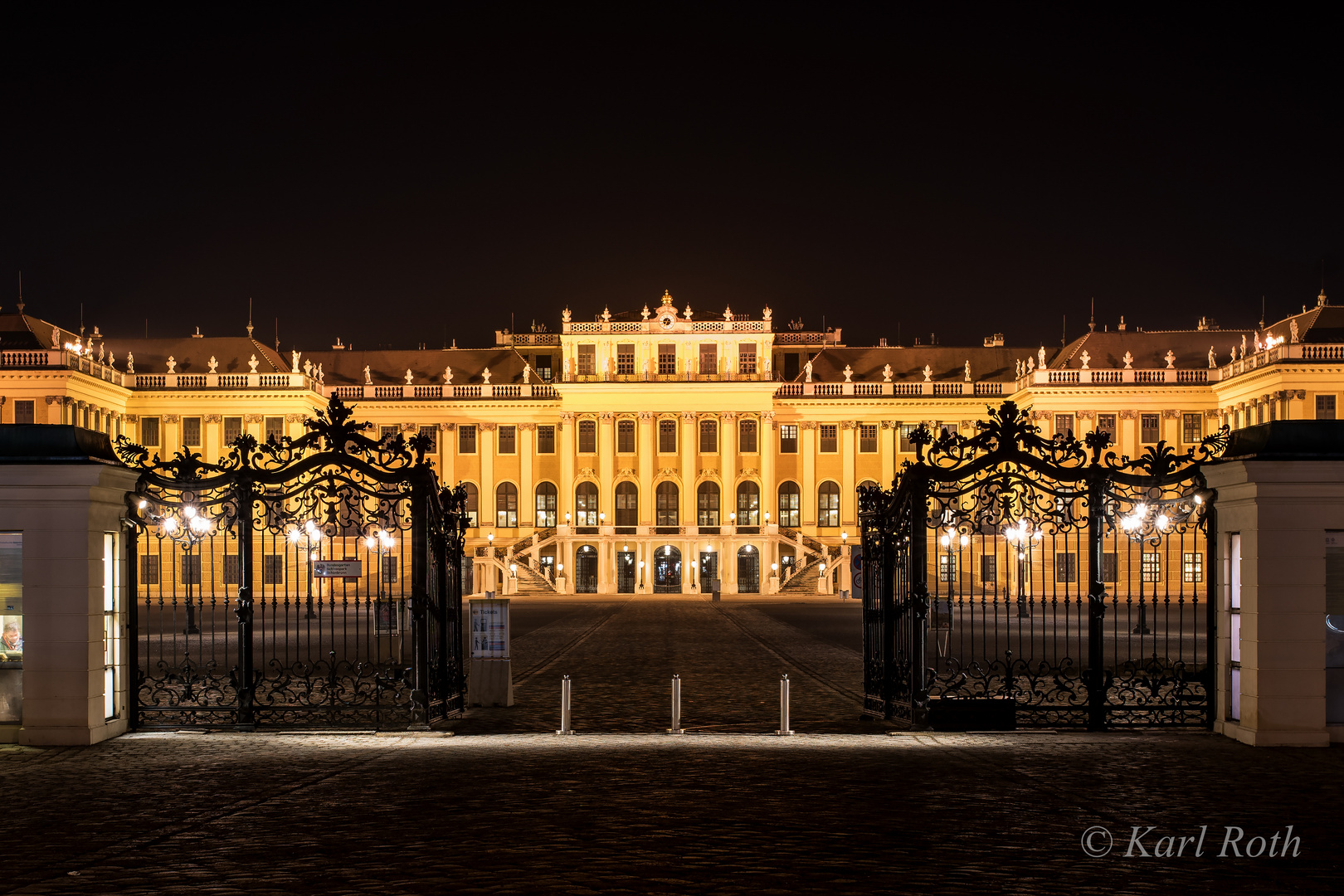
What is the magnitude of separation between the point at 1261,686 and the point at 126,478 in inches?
498

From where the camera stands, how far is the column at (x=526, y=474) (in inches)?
3270

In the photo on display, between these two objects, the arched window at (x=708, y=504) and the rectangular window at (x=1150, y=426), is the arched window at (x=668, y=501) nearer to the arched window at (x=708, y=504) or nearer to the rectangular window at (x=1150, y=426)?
the arched window at (x=708, y=504)

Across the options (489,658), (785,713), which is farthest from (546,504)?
(785,713)

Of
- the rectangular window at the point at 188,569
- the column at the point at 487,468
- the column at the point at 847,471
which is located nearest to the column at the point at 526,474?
the column at the point at 487,468

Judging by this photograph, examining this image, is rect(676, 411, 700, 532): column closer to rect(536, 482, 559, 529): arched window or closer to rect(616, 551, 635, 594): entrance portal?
rect(616, 551, 635, 594): entrance portal

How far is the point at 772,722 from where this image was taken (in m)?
17.7

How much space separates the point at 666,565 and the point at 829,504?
10.6 meters

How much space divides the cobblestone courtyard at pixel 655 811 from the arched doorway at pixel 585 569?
6128 centimetres

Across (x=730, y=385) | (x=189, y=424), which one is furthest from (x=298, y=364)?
(x=730, y=385)

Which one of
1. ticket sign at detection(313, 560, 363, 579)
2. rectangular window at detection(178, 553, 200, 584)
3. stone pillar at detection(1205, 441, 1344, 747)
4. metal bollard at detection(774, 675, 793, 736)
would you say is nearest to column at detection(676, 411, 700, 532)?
rectangular window at detection(178, 553, 200, 584)

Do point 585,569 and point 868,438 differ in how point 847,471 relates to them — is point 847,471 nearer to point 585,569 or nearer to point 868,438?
point 868,438

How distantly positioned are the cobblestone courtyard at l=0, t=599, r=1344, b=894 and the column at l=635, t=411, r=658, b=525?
2484 inches

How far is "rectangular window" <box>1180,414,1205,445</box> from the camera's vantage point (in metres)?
76.2

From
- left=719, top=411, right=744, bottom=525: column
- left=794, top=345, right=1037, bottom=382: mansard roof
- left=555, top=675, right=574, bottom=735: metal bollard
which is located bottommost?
left=555, top=675, right=574, bottom=735: metal bollard
